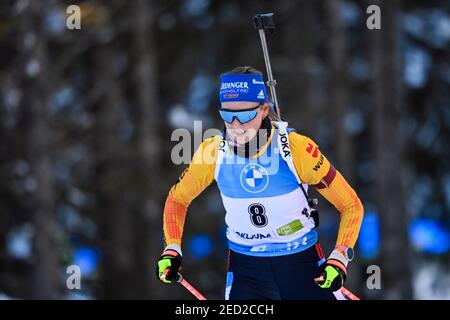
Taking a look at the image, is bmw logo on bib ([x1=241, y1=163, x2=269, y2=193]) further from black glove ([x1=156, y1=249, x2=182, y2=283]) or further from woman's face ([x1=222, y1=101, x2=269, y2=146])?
black glove ([x1=156, y1=249, x2=182, y2=283])

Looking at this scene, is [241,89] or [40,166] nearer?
[241,89]

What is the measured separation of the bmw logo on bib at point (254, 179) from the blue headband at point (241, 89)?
1.35 feet

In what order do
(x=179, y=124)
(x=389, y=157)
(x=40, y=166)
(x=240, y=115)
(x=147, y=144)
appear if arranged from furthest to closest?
(x=179, y=124) < (x=147, y=144) < (x=389, y=157) < (x=40, y=166) < (x=240, y=115)

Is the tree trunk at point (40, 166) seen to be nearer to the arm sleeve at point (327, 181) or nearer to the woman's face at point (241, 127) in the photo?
the woman's face at point (241, 127)

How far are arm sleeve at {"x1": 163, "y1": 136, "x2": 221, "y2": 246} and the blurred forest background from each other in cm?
721

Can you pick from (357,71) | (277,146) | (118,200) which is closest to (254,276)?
(277,146)

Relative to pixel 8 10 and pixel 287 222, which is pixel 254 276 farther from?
pixel 8 10

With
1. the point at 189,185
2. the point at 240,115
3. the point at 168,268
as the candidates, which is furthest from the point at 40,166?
the point at 240,115

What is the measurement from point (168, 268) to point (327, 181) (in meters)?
1.07

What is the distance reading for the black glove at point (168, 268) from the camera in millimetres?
6230

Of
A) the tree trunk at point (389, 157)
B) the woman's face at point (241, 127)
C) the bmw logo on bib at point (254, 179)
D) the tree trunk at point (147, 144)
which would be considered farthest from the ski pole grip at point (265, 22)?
the tree trunk at point (147, 144)

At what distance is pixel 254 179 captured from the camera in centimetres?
615

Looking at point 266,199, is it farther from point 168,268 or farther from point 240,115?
point 168,268

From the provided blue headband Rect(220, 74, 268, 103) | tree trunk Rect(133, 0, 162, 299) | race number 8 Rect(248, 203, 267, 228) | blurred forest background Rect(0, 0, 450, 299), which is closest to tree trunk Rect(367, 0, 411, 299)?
blurred forest background Rect(0, 0, 450, 299)
